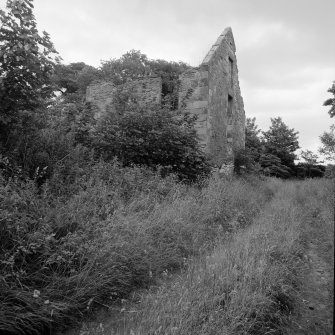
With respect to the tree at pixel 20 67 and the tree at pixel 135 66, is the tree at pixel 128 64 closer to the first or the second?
the tree at pixel 135 66

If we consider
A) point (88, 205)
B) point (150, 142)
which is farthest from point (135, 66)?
point (88, 205)

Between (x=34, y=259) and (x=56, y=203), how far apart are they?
1.10m

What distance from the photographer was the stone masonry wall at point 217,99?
10258mm

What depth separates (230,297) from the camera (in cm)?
285

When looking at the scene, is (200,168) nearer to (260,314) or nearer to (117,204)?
(117,204)

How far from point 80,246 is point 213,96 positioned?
9.00 meters

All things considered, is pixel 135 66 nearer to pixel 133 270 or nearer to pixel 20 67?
pixel 20 67

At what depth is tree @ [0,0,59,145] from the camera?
175 inches

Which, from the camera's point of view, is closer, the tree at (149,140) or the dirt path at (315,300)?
the dirt path at (315,300)

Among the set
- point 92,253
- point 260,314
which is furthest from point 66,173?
point 260,314

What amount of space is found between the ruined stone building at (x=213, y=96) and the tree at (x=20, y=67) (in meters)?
4.63

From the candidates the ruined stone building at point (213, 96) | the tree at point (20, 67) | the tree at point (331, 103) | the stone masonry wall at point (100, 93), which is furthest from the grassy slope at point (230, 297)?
the tree at point (331, 103)

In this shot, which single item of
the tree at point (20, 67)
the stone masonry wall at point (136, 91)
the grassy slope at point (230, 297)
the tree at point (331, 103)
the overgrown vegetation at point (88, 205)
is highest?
the tree at point (331, 103)

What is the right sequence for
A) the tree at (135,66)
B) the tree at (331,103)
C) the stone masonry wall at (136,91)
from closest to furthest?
the stone masonry wall at (136,91) → the tree at (331,103) → the tree at (135,66)
